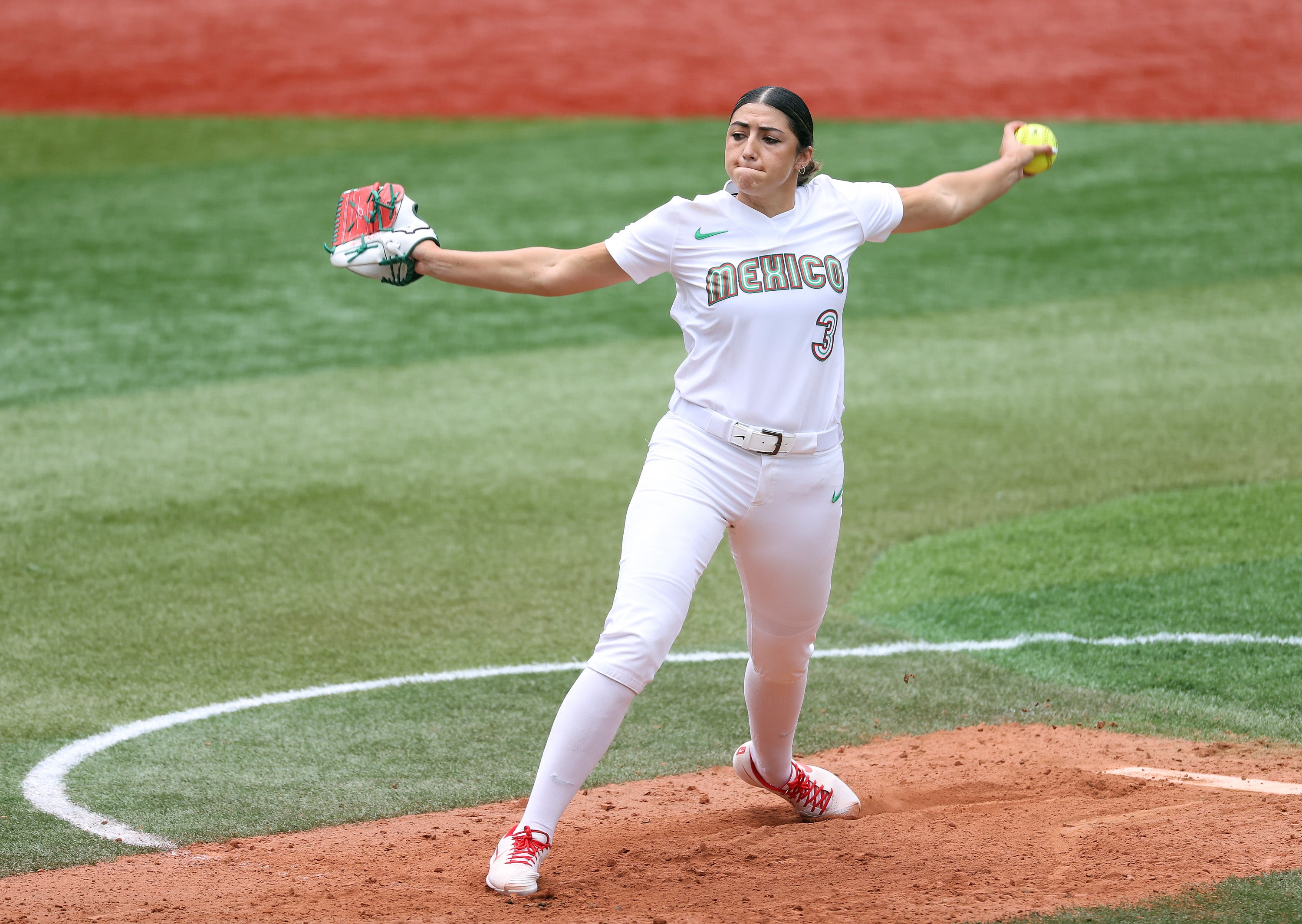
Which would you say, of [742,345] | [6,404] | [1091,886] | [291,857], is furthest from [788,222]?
[6,404]

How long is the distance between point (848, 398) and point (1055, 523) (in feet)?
9.19

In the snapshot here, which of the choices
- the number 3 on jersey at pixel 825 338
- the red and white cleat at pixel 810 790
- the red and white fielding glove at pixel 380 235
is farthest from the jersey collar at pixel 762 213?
the red and white cleat at pixel 810 790

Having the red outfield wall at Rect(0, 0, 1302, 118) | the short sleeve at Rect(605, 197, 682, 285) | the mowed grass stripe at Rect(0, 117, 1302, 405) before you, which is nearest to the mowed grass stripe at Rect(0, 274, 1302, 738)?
the mowed grass stripe at Rect(0, 117, 1302, 405)

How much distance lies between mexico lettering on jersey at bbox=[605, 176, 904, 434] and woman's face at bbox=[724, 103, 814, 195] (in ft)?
0.37

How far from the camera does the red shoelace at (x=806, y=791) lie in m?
4.71

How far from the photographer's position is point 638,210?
49.6 ft

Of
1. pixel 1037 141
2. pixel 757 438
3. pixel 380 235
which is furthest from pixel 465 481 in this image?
pixel 757 438

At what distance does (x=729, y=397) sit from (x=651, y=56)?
18.2 meters

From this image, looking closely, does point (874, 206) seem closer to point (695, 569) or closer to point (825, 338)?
point (825, 338)

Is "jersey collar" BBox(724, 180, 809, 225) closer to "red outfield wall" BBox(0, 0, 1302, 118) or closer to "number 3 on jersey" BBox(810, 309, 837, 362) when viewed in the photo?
"number 3 on jersey" BBox(810, 309, 837, 362)

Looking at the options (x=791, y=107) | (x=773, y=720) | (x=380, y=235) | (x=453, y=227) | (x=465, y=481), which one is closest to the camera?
(x=791, y=107)

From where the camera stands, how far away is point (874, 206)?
4.44 m

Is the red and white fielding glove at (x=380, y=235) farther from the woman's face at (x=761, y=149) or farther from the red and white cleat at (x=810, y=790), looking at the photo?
the red and white cleat at (x=810, y=790)

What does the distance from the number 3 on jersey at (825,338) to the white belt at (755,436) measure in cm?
21
